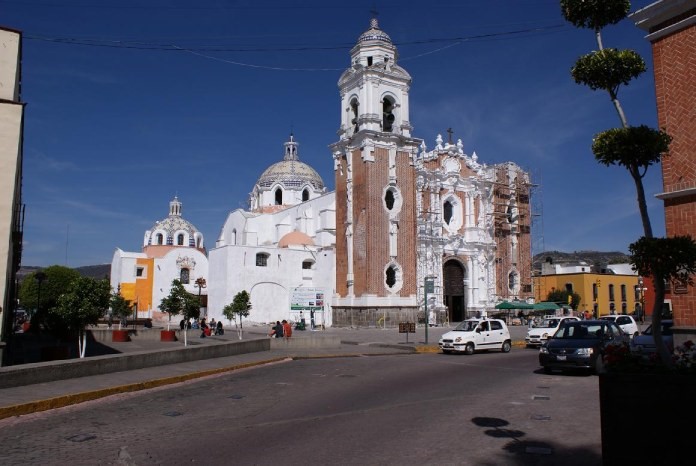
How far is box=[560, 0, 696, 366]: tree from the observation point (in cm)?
544

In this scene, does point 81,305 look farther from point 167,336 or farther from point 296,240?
point 296,240

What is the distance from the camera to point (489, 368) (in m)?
16.0

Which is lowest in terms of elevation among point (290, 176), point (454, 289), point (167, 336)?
point (167, 336)

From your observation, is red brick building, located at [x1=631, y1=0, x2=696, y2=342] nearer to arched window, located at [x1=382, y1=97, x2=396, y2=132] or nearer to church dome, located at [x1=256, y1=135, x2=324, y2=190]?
arched window, located at [x1=382, y1=97, x2=396, y2=132]

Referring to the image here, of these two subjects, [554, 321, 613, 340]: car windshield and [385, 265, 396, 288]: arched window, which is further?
[385, 265, 396, 288]: arched window

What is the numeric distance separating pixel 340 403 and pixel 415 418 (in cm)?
189

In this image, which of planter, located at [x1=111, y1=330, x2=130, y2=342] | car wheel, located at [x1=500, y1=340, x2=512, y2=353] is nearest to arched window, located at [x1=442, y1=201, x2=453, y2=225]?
car wheel, located at [x1=500, y1=340, x2=512, y2=353]

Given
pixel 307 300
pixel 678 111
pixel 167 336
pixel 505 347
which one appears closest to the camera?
pixel 678 111

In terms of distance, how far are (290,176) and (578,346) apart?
48.2 m

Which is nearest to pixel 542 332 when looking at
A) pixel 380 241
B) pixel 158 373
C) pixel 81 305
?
pixel 158 373

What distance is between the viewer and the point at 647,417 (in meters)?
5.00

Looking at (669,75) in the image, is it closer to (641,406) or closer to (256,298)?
(641,406)

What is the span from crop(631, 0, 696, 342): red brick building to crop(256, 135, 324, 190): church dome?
49861 mm

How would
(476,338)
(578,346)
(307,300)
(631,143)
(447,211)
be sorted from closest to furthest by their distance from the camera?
(631,143) → (578,346) → (476,338) → (307,300) → (447,211)
